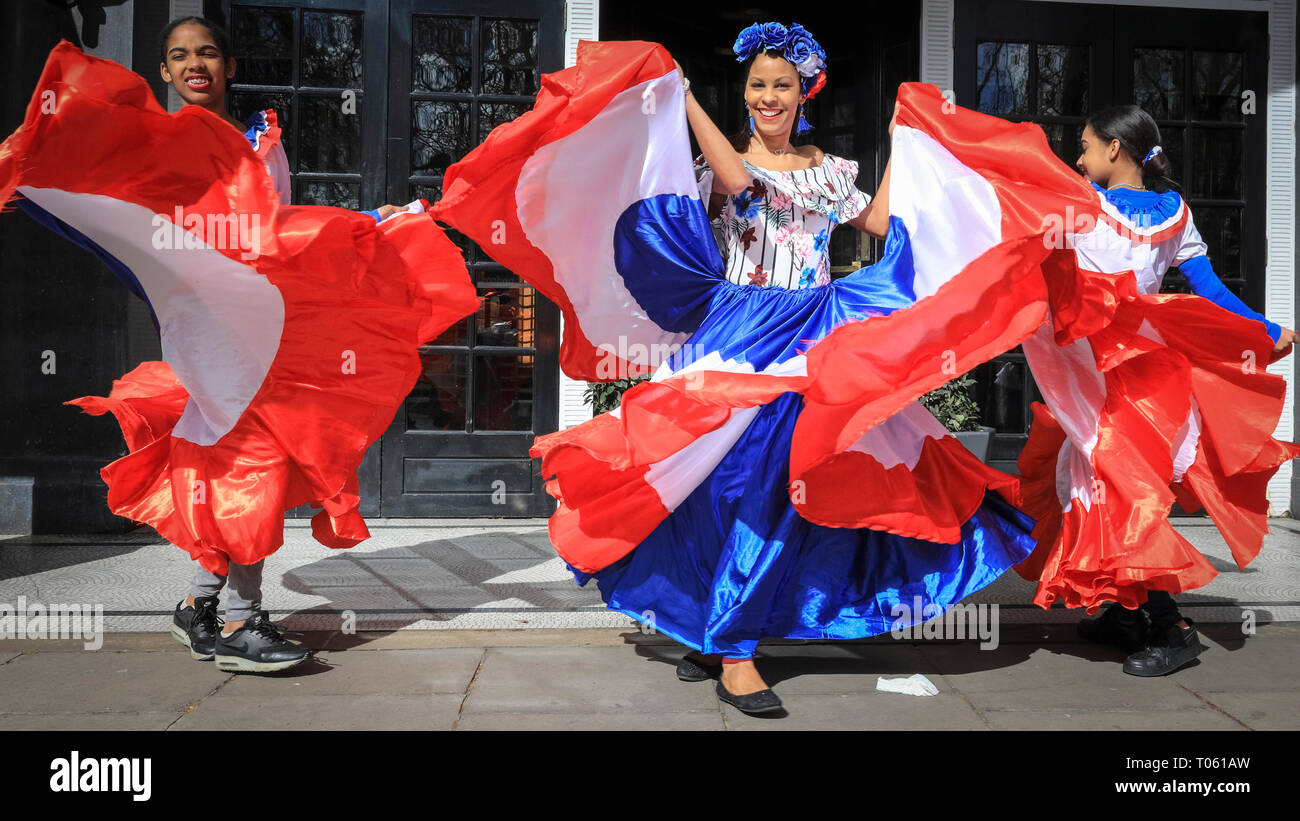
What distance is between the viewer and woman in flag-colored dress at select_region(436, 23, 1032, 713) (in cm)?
307

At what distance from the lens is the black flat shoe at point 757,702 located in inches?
115

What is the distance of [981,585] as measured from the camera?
323 cm

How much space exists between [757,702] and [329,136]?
4422mm

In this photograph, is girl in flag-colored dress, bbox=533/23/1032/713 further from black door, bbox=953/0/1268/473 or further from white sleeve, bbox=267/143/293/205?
black door, bbox=953/0/1268/473

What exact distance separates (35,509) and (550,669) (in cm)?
354

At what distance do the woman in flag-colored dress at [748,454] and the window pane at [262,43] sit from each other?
136 inches

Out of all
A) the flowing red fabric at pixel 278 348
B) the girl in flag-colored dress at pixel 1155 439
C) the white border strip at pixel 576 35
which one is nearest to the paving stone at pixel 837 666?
the girl in flag-colored dress at pixel 1155 439

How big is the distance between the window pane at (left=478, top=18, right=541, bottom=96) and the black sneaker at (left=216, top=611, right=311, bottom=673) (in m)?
3.78

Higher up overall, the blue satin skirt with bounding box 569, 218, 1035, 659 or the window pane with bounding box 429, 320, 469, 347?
the window pane with bounding box 429, 320, 469, 347

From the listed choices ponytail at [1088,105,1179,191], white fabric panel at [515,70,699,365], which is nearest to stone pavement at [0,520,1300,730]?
white fabric panel at [515,70,699,365]

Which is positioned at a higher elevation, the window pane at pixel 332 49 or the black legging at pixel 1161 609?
the window pane at pixel 332 49

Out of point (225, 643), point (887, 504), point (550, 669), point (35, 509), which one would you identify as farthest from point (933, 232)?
point (35, 509)

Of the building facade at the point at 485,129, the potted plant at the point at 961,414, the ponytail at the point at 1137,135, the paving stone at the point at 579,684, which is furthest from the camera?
the potted plant at the point at 961,414

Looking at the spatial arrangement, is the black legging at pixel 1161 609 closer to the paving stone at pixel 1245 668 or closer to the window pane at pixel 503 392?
the paving stone at pixel 1245 668
